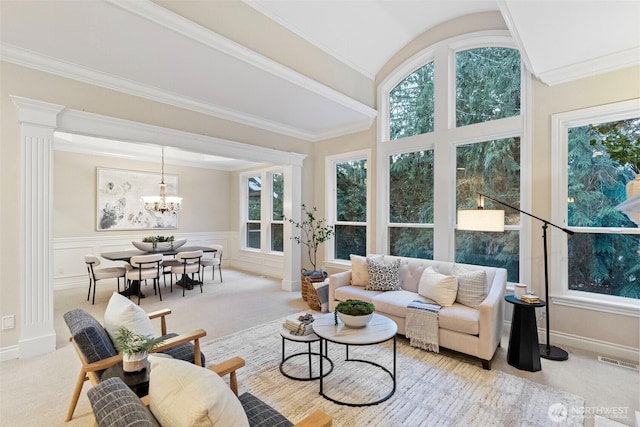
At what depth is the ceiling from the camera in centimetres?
243

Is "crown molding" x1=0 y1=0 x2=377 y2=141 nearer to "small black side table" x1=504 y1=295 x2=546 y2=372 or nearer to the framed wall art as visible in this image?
"small black side table" x1=504 y1=295 x2=546 y2=372

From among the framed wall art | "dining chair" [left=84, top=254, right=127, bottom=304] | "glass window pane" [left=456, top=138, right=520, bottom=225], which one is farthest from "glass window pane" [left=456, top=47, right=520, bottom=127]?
the framed wall art

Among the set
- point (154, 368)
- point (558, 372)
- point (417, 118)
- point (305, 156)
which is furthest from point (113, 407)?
point (305, 156)

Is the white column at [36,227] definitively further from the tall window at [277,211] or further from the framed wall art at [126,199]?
the tall window at [277,211]

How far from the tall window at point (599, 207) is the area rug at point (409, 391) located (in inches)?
59.8

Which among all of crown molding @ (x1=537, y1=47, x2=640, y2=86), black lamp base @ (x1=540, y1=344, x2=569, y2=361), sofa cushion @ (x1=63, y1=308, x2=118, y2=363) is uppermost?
crown molding @ (x1=537, y1=47, x2=640, y2=86)

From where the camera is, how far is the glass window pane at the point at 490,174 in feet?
12.2

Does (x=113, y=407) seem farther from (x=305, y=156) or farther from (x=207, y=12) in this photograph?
(x=305, y=156)

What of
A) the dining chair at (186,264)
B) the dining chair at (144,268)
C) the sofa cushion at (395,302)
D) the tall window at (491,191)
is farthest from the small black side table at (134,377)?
the tall window at (491,191)

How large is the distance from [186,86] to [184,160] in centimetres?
398

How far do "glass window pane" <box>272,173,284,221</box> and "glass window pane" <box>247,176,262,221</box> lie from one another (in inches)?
23.0

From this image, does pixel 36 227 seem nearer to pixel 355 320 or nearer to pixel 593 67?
pixel 355 320

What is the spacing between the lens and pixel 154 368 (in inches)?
48.4

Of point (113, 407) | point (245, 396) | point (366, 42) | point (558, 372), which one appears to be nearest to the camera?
point (113, 407)
